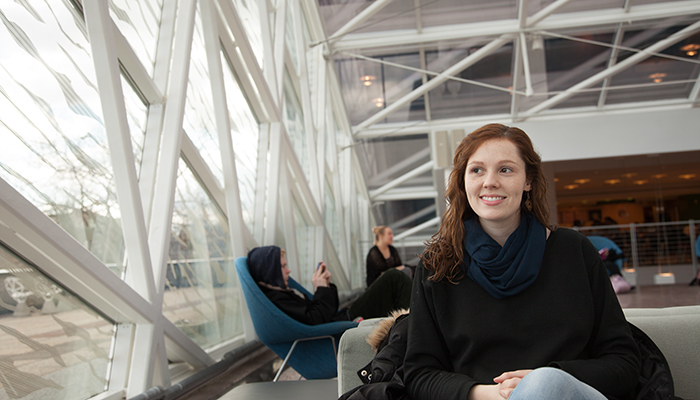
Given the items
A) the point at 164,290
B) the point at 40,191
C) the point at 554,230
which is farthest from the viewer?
the point at 164,290

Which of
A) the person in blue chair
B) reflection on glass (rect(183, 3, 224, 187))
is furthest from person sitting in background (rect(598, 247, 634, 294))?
reflection on glass (rect(183, 3, 224, 187))

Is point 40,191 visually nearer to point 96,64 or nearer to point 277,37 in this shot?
Result: point 96,64

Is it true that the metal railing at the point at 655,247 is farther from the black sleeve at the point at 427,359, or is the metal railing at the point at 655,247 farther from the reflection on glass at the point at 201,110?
the black sleeve at the point at 427,359

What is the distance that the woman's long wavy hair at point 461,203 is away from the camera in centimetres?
182

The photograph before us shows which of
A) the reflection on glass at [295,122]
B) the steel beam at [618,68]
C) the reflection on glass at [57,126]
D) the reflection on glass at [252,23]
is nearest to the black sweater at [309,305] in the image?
the reflection on glass at [57,126]

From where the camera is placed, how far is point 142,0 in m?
3.83

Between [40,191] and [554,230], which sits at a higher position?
[40,191]

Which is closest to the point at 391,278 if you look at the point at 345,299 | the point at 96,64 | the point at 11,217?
the point at 96,64

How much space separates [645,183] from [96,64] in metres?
19.0

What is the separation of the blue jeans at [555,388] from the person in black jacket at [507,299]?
0.17 m

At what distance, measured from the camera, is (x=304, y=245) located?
7.94 m

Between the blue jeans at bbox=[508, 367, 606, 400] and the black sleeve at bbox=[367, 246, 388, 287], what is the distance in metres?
5.94

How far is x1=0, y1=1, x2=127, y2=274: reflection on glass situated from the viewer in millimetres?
2506

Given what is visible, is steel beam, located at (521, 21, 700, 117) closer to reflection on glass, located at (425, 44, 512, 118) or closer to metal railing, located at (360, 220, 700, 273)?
reflection on glass, located at (425, 44, 512, 118)
